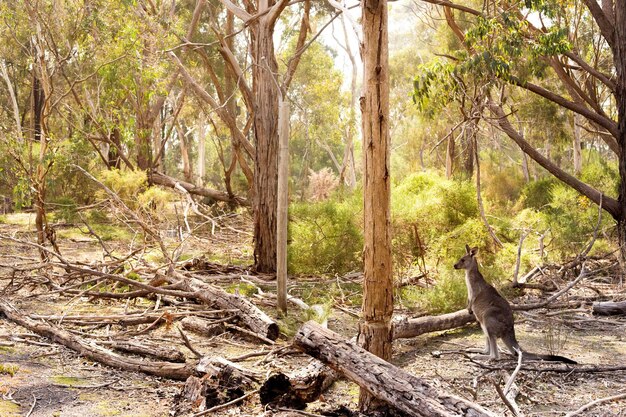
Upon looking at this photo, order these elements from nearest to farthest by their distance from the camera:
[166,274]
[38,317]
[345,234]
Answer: [38,317]
[166,274]
[345,234]

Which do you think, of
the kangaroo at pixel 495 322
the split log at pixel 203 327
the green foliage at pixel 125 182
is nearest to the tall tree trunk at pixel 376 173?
the kangaroo at pixel 495 322

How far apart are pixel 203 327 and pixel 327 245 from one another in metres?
4.51

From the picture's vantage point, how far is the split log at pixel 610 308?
852 centimetres

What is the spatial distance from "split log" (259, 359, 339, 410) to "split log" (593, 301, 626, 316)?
15.2 feet

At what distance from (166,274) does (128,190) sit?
1007 cm

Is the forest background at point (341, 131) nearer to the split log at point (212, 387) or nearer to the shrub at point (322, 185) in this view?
the shrub at point (322, 185)

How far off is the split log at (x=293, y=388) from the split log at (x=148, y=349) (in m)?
1.37

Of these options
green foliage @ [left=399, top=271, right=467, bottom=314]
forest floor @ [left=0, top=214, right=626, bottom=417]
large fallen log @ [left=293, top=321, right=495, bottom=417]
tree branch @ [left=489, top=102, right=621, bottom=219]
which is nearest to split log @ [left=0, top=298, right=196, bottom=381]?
forest floor @ [left=0, top=214, right=626, bottom=417]

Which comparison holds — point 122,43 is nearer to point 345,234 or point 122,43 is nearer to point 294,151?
point 345,234

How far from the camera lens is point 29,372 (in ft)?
19.5

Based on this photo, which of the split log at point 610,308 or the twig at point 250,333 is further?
the split log at point 610,308

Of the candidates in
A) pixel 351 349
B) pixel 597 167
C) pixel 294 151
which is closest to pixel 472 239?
pixel 351 349

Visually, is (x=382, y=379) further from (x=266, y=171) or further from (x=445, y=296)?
(x=266, y=171)

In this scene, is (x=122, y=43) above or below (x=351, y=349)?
above
